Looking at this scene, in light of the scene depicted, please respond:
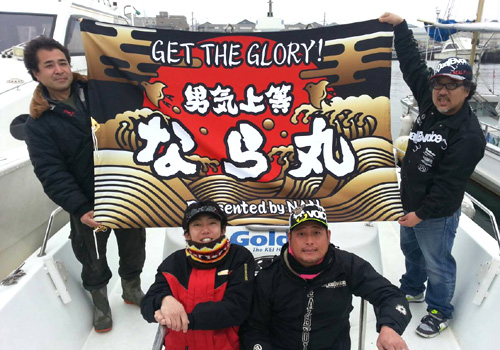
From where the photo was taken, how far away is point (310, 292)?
6.57 feet

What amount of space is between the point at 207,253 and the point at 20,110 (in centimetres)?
415

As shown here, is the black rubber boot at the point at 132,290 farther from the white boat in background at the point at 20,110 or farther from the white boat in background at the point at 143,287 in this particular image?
the white boat in background at the point at 20,110

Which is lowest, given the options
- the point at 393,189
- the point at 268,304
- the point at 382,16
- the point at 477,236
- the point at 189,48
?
the point at 477,236

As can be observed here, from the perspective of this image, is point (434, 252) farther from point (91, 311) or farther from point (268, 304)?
point (91, 311)

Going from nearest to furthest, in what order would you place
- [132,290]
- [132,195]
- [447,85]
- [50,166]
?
[447,85] → [50,166] → [132,195] → [132,290]

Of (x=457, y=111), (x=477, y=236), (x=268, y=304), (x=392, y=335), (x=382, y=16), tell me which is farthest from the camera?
(x=477, y=236)

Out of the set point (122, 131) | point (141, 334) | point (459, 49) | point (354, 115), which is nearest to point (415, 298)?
point (354, 115)

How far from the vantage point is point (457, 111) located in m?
2.43

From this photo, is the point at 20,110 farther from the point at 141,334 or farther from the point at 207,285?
the point at 207,285

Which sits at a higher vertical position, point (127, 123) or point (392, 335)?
point (127, 123)

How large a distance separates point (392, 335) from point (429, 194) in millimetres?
1075

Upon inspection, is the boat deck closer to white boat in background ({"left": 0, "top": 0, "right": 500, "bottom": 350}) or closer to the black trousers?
white boat in background ({"left": 0, "top": 0, "right": 500, "bottom": 350})

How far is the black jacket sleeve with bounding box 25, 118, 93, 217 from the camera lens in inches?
97.0

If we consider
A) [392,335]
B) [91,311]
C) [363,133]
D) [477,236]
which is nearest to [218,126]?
[363,133]
